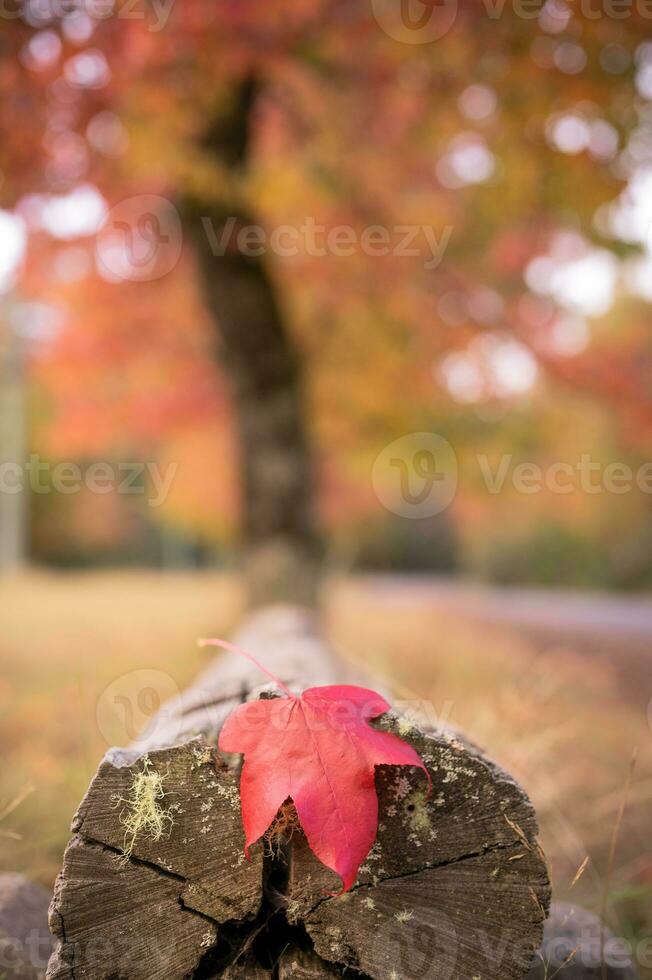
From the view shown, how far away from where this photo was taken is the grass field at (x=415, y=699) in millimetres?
2465

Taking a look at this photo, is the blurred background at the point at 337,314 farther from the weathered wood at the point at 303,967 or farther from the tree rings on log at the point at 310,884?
the weathered wood at the point at 303,967

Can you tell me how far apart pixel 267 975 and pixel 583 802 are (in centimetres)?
240

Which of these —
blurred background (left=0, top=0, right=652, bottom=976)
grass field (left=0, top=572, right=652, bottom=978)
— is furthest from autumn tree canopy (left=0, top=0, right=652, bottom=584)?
grass field (left=0, top=572, right=652, bottom=978)

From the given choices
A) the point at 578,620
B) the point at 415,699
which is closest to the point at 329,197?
the point at 415,699

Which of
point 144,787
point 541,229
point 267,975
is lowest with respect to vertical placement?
point 267,975

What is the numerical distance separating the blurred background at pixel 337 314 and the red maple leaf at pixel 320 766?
628 mm

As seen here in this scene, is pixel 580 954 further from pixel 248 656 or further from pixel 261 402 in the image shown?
pixel 261 402

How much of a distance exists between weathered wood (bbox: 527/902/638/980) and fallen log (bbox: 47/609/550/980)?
0.44m

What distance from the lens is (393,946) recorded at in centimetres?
129

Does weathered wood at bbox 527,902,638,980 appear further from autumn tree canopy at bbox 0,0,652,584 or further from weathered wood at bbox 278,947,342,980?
autumn tree canopy at bbox 0,0,652,584

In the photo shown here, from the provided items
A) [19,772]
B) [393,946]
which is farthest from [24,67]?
[393,946]

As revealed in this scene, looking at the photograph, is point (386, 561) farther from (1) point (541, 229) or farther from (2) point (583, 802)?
(2) point (583, 802)

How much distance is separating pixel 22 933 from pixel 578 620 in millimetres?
7898

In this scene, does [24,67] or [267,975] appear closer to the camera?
[267,975]
